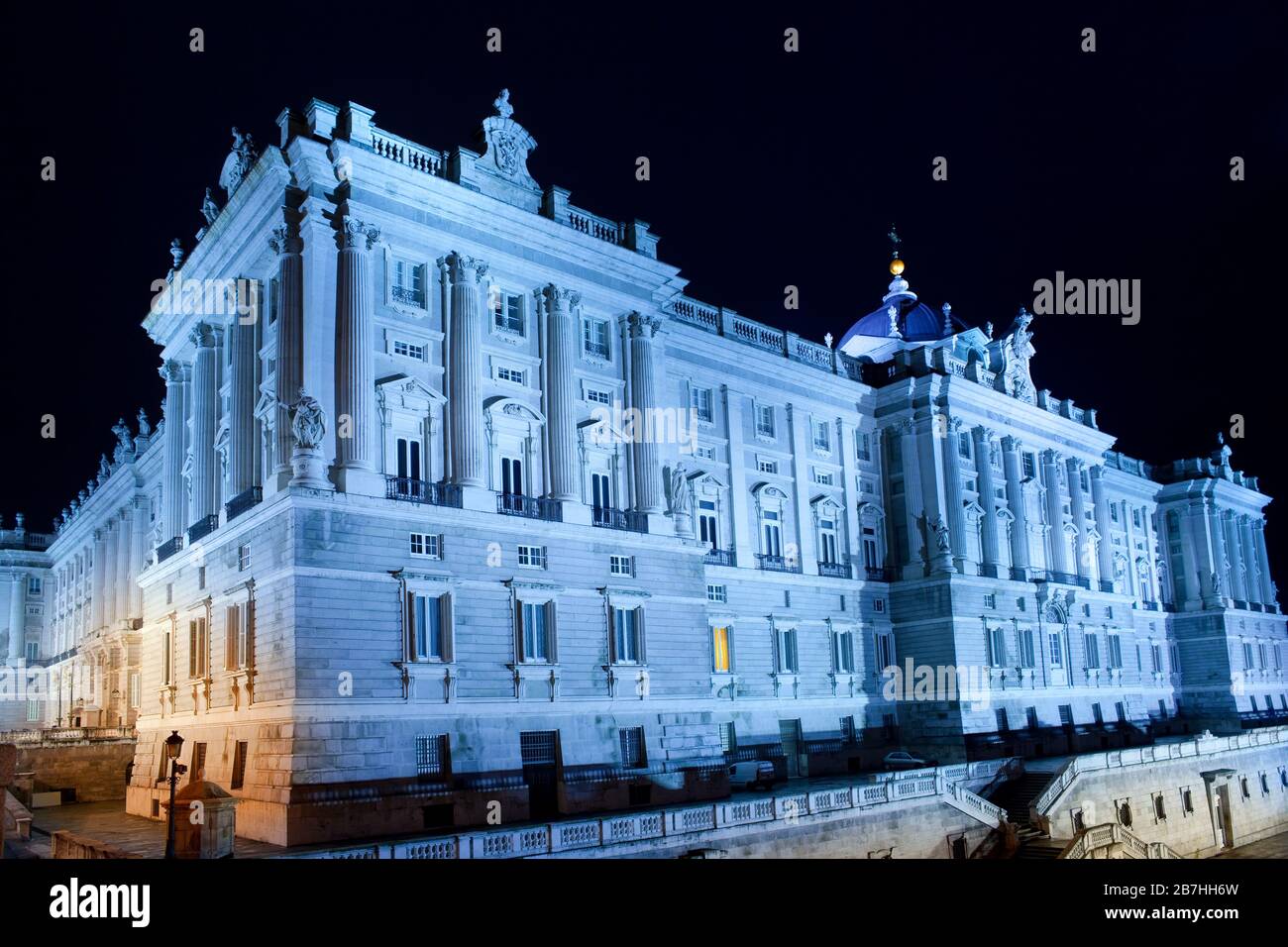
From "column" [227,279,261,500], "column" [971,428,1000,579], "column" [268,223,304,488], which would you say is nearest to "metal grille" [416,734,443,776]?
"column" [268,223,304,488]

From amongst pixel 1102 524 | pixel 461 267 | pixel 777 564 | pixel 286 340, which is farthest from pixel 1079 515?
pixel 286 340

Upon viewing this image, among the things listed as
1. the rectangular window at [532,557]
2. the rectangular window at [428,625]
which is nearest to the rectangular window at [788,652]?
the rectangular window at [532,557]

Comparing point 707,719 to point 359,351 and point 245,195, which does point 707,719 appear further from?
point 245,195

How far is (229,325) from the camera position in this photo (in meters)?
39.8

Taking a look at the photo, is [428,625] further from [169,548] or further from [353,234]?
[169,548]

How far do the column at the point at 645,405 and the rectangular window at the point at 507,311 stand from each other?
5.00 m

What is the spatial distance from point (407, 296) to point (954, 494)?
32.4 m

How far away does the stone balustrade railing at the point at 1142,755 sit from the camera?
136 ft

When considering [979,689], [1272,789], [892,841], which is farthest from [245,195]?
[1272,789]

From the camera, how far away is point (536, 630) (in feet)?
118

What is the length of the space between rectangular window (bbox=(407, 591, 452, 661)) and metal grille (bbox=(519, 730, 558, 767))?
3762 mm

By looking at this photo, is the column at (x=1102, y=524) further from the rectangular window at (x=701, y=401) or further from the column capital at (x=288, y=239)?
the column capital at (x=288, y=239)

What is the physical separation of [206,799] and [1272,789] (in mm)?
55836
